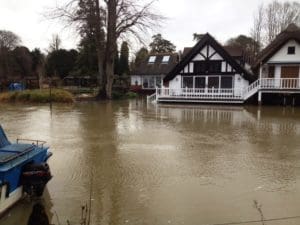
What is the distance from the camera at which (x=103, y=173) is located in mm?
6121

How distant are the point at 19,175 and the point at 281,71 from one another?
22.0 m

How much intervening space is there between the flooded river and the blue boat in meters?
0.21

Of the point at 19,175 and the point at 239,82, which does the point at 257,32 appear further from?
the point at 19,175

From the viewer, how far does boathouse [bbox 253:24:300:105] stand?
21234 millimetres

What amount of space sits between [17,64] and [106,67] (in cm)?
1994

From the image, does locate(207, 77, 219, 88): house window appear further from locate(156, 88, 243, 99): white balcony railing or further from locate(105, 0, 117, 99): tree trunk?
locate(105, 0, 117, 99): tree trunk

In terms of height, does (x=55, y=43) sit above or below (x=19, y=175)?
above

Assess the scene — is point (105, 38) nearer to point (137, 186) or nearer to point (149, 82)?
point (149, 82)

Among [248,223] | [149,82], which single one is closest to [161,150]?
[248,223]

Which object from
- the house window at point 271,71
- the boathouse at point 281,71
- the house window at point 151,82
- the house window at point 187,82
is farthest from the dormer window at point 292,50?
the house window at point 151,82

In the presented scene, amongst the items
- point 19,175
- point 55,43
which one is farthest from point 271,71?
point 55,43

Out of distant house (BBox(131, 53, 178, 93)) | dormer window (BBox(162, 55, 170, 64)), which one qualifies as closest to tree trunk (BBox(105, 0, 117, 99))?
distant house (BBox(131, 53, 178, 93))

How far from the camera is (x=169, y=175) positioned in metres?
6.03

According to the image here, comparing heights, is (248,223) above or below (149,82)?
below
